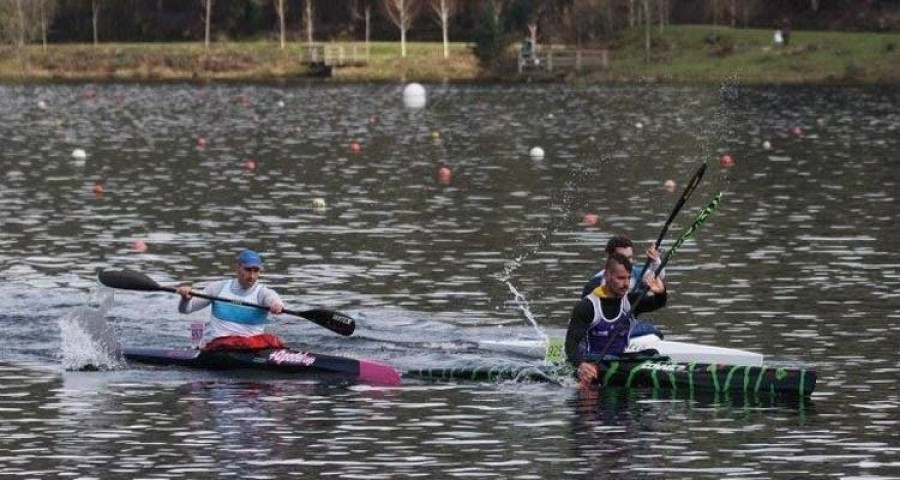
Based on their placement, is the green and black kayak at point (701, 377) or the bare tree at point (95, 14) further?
the bare tree at point (95, 14)

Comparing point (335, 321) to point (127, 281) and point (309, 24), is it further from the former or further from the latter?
point (309, 24)

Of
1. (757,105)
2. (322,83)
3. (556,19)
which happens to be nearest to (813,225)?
(757,105)

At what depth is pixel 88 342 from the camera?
1276 inches

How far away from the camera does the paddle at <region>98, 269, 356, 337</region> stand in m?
31.3

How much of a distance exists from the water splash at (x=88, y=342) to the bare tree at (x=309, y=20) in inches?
5428

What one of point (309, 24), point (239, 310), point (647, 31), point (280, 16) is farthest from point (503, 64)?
point (239, 310)

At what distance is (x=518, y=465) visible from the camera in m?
23.6

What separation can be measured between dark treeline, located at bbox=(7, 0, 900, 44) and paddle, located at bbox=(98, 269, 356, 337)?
391 feet

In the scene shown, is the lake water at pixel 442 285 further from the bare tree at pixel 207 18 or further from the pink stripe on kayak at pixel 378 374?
the bare tree at pixel 207 18

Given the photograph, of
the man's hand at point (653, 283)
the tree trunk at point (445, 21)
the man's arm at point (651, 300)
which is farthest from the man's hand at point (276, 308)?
the tree trunk at point (445, 21)

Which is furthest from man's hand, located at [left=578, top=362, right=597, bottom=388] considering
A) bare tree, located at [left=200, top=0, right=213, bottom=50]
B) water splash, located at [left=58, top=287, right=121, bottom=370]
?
bare tree, located at [left=200, top=0, right=213, bottom=50]

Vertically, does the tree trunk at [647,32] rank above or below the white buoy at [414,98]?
above

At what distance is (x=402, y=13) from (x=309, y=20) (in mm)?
11944

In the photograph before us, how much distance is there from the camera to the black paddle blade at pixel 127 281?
111 feet
